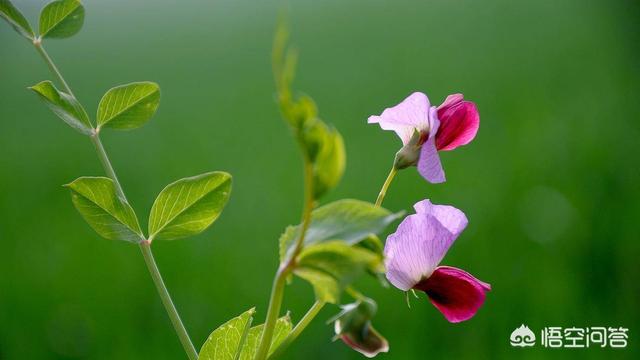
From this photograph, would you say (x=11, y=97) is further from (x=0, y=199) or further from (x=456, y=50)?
(x=456, y=50)

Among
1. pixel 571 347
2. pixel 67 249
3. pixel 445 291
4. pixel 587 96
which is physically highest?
pixel 445 291

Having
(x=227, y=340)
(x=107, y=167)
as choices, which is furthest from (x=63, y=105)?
(x=227, y=340)

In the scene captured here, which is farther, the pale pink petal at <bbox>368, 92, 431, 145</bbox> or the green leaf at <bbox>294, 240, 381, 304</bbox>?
the pale pink petal at <bbox>368, 92, 431, 145</bbox>

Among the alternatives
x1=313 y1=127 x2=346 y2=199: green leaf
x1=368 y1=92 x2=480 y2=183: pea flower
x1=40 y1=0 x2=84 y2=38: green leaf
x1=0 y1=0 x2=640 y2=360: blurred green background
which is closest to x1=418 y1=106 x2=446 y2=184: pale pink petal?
x1=368 y1=92 x2=480 y2=183: pea flower

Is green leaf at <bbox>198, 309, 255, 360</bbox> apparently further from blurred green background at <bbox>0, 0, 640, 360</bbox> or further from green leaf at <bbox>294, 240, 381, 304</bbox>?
blurred green background at <bbox>0, 0, 640, 360</bbox>

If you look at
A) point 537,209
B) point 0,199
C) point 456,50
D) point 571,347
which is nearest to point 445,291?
point 571,347
